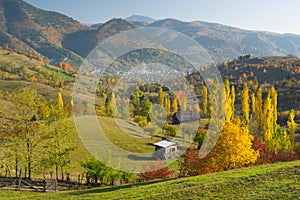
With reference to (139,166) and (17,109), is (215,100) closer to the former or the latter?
(139,166)

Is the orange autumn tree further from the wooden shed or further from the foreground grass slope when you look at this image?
the wooden shed

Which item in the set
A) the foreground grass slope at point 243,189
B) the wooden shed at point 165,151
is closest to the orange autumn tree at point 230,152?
the foreground grass slope at point 243,189

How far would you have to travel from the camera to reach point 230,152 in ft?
102

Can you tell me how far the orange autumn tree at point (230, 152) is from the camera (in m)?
30.8

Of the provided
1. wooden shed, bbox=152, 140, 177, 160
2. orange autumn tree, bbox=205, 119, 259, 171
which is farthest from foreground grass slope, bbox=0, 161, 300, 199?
wooden shed, bbox=152, 140, 177, 160

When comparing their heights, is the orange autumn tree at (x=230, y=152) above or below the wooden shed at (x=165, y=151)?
above

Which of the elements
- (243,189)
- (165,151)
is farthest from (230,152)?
(165,151)

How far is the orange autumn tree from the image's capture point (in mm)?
30844

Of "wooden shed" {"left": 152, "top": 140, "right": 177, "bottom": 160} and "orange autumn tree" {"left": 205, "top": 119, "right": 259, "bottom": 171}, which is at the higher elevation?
"orange autumn tree" {"left": 205, "top": 119, "right": 259, "bottom": 171}

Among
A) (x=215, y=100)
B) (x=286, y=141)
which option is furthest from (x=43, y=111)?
(x=286, y=141)

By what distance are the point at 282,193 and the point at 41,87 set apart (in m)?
155

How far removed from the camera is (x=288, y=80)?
16450 centimetres

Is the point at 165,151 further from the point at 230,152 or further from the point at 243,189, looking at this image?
the point at 243,189

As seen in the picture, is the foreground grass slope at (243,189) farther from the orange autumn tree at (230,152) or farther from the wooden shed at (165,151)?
the wooden shed at (165,151)
